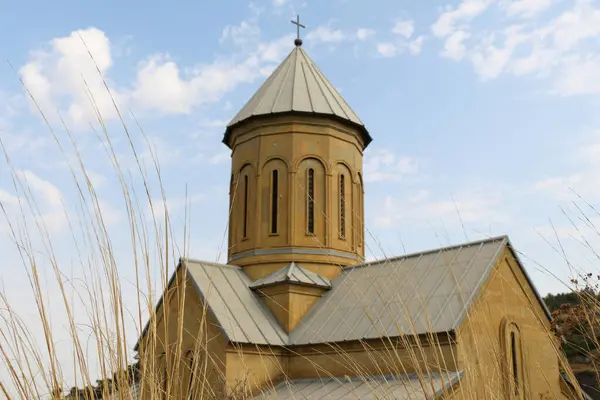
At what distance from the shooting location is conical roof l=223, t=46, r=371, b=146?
17.5 m

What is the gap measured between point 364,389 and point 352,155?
7.39m

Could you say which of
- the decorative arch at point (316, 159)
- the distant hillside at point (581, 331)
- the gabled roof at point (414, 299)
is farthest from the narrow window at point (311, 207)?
the distant hillside at point (581, 331)

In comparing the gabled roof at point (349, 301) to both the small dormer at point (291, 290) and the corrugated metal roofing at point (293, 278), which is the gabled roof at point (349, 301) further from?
the corrugated metal roofing at point (293, 278)

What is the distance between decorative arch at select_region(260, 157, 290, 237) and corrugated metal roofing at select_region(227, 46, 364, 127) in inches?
59.6

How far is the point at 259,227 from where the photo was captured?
55.6ft

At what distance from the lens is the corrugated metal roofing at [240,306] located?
14.4 metres

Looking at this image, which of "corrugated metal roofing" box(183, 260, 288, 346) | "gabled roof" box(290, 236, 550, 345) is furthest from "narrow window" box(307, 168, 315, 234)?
"corrugated metal roofing" box(183, 260, 288, 346)

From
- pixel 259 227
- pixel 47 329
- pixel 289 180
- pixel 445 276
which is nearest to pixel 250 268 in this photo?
pixel 259 227

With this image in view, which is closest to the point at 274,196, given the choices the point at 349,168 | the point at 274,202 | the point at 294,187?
the point at 274,202

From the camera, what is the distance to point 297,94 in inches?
704

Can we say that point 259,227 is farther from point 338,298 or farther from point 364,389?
point 364,389

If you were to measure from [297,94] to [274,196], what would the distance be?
302 centimetres

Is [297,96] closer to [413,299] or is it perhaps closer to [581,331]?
[413,299]

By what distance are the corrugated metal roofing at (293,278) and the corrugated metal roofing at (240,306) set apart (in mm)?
424
